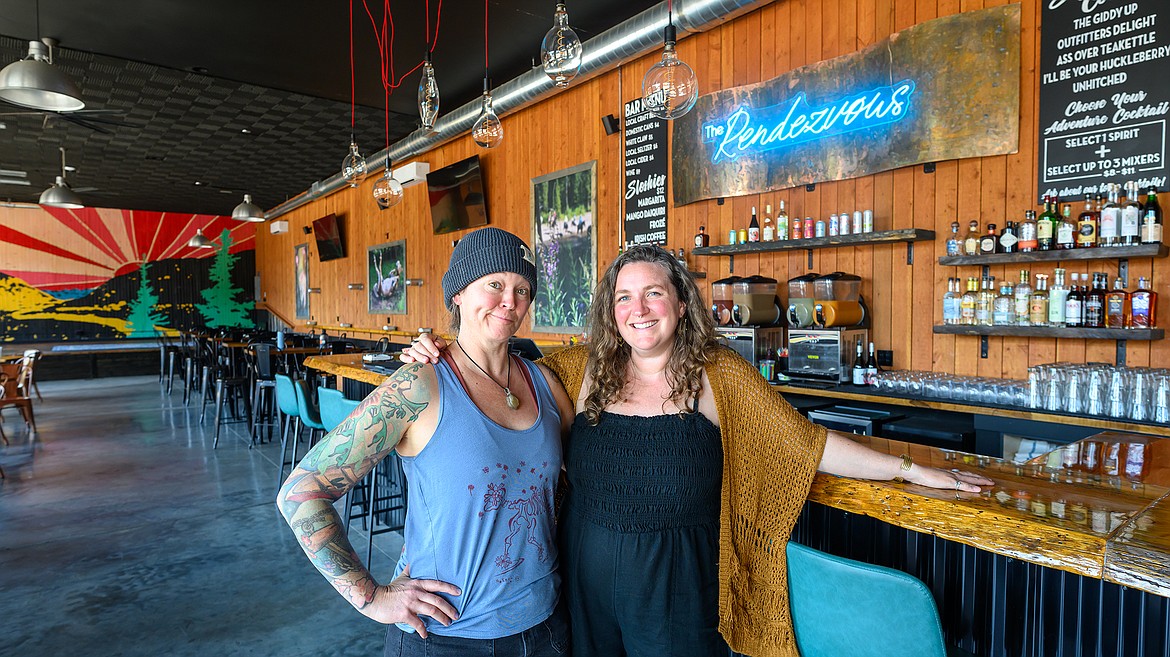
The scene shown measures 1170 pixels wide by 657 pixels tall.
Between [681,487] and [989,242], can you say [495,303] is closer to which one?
[681,487]

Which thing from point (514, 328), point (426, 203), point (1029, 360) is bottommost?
point (1029, 360)

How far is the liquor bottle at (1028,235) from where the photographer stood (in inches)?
128

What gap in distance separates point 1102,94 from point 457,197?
644 centimetres

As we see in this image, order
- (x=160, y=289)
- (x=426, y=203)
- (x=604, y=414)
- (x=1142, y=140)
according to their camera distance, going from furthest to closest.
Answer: (x=160, y=289) → (x=426, y=203) → (x=1142, y=140) → (x=604, y=414)

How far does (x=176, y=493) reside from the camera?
495cm

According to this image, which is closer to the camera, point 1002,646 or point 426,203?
point 1002,646

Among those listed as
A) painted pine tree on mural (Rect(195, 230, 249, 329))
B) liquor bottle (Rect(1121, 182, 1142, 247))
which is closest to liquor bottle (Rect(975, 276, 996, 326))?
liquor bottle (Rect(1121, 182, 1142, 247))

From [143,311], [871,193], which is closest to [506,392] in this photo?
[871,193]

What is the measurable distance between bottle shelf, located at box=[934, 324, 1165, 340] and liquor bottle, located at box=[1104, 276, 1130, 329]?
0.25 feet

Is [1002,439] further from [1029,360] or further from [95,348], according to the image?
[95,348]

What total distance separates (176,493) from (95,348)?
453 inches

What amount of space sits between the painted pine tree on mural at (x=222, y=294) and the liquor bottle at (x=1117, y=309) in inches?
649

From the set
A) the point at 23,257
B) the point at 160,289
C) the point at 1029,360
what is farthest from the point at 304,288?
the point at 1029,360

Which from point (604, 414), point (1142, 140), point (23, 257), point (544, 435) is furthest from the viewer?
point (23, 257)
